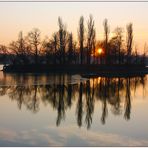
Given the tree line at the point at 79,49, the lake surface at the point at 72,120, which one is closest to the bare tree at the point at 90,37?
the tree line at the point at 79,49

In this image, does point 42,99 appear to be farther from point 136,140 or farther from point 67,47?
point 67,47

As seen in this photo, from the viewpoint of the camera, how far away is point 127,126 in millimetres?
10414

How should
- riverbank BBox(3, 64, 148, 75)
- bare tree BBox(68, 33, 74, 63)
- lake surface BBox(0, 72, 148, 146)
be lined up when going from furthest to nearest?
bare tree BBox(68, 33, 74, 63), riverbank BBox(3, 64, 148, 75), lake surface BBox(0, 72, 148, 146)

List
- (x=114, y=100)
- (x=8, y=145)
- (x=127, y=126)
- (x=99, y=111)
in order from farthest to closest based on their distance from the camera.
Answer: (x=114, y=100)
(x=99, y=111)
(x=127, y=126)
(x=8, y=145)

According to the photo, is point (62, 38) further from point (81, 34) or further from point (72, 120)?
point (72, 120)

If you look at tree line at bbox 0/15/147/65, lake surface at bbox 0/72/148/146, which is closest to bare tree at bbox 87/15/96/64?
tree line at bbox 0/15/147/65

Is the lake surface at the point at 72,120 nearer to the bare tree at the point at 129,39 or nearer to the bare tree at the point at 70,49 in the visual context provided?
the bare tree at the point at 70,49

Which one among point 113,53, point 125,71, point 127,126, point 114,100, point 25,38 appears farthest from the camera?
point 25,38

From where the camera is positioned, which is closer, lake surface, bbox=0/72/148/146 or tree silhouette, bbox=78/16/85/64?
lake surface, bbox=0/72/148/146

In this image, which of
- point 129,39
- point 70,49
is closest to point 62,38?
point 70,49

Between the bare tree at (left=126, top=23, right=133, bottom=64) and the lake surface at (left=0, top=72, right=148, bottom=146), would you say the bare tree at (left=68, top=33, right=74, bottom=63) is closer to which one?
the bare tree at (left=126, top=23, right=133, bottom=64)

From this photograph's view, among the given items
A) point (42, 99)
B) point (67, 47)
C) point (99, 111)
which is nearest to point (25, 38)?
point (67, 47)

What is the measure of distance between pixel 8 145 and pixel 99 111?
5.64m

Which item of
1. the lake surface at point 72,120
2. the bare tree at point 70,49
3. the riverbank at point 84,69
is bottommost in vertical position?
the lake surface at point 72,120
